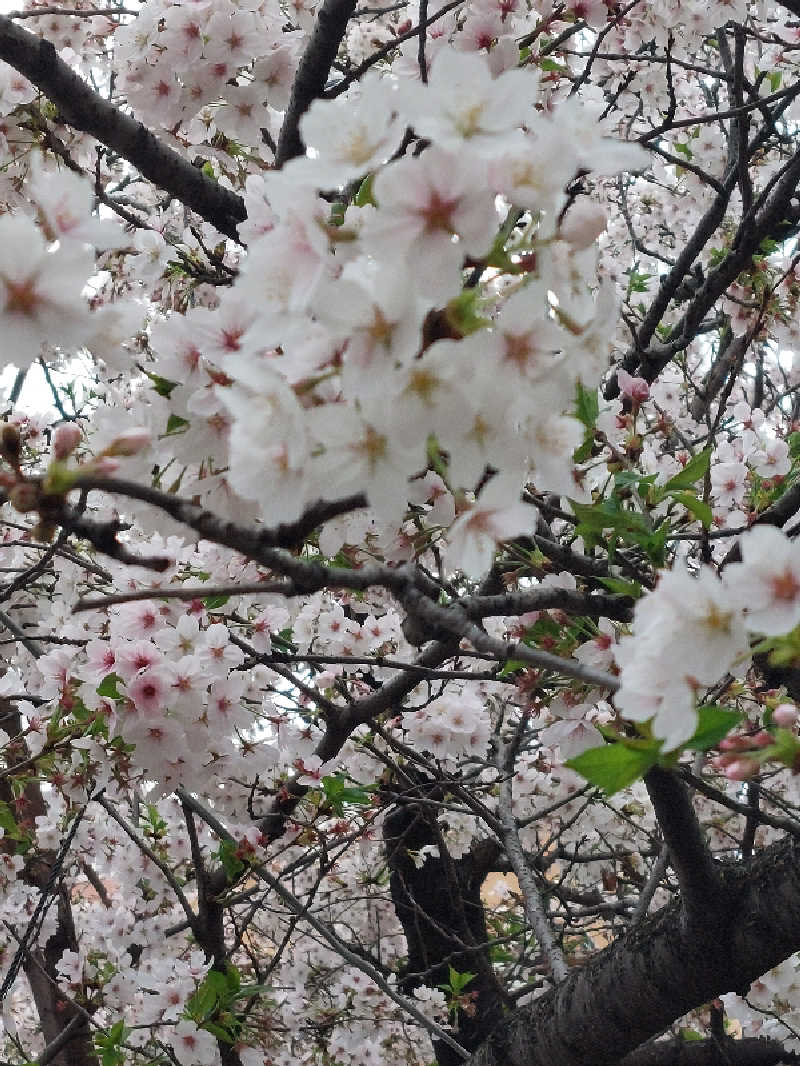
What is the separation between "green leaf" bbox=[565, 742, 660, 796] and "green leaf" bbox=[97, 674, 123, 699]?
1.31m

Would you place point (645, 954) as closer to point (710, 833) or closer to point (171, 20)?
point (171, 20)

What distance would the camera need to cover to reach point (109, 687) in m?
1.96

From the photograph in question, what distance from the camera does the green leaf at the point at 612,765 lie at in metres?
0.91

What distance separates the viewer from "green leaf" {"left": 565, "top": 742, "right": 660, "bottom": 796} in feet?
2.99

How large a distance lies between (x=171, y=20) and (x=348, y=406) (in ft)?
6.59

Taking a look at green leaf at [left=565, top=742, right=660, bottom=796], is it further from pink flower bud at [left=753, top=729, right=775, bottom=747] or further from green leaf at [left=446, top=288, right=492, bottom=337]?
green leaf at [left=446, top=288, right=492, bottom=337]

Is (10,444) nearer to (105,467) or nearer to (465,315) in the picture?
(105,467)

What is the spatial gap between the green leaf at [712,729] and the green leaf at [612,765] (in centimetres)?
5

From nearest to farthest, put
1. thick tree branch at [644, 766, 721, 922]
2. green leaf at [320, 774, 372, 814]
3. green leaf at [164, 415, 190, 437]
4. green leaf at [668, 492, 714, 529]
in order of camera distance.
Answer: green leaf at [164, 415, 190, 437]
green leaf at [668, 492, 714, 529]
thick tree branch at [644, 766, 721, 922]
green leaf at [320, 774, 372, 814]

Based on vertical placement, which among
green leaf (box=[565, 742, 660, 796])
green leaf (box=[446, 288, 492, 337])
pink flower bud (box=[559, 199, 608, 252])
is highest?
pink flower bud (box=[559, 199, 608, 252])

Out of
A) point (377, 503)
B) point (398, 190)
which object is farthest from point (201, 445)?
point (398, 190)

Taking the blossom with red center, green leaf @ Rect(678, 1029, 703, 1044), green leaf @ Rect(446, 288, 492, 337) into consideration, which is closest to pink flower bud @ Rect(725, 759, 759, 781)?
the blossom with red center

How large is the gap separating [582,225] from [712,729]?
52 cm

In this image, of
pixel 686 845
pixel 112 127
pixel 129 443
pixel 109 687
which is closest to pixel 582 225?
pixel 129 443
